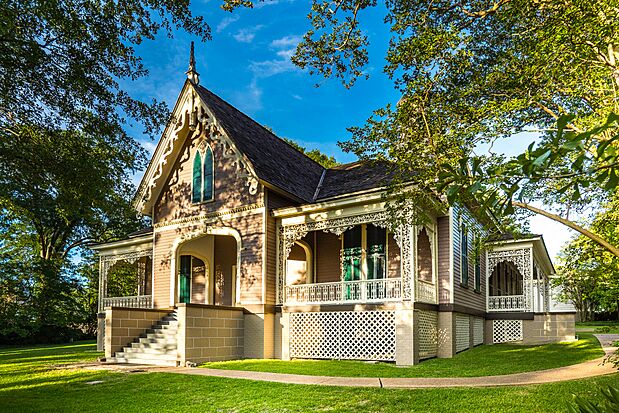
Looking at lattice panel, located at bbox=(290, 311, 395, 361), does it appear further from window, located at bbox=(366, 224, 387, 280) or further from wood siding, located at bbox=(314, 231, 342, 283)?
wood siding, located at bbox=(314, 231, 342, 283)

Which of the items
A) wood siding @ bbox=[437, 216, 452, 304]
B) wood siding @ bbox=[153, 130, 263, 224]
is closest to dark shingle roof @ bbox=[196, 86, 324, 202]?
wood siding @ bbox=[153, 130, 263, 224]

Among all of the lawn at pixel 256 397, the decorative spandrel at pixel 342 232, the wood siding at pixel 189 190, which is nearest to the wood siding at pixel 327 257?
the decorative spandrel at pixel 342 232

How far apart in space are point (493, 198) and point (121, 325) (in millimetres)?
15774

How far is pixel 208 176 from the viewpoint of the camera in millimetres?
18609

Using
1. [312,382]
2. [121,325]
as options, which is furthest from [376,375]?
[121,325]

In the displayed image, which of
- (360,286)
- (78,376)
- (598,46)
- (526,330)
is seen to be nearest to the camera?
(598,46)

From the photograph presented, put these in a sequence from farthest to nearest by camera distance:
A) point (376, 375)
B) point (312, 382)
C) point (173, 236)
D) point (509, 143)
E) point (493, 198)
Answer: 1. point (173, 236)
2. point (376, 375)
3. point (312, 382)
4. point (509, 143)
5. point (493, 198)

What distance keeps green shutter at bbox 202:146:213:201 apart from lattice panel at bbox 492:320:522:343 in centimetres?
1309

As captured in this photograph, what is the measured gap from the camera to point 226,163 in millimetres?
18156

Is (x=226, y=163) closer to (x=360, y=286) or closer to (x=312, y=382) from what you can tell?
(x=360, y=286)

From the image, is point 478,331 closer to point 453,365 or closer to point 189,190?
point 453,365

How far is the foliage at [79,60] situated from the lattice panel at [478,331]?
1496cm

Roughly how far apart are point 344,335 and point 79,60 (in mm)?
10283

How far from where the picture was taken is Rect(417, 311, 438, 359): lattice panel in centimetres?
1502
